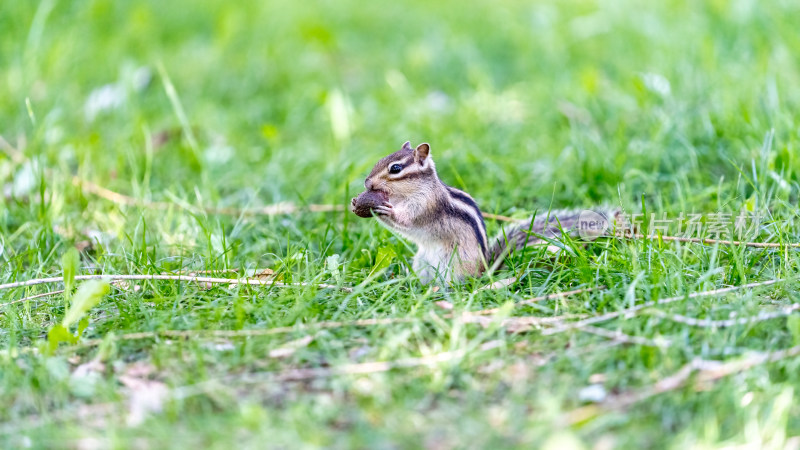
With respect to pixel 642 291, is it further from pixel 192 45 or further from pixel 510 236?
pixel 192 45

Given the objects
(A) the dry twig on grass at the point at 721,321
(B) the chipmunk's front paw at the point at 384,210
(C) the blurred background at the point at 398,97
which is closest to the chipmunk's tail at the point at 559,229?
(C) the blurred background at the point at 398,97

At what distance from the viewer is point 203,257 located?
11.1ft

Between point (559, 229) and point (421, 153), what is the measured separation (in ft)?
2.07

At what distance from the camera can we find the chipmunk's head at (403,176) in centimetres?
344

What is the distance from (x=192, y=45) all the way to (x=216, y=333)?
466 cm

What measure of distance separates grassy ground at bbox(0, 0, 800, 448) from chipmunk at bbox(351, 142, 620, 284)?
0.13m

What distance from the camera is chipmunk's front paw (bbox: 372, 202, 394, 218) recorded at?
3326 millimetres

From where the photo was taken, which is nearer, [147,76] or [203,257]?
[203,257]

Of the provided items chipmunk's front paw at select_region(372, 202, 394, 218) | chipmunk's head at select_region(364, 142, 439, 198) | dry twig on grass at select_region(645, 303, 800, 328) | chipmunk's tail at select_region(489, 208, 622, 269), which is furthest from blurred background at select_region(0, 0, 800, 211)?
Answer: dry twig on grass at select_region(645, 303, 800, 328)

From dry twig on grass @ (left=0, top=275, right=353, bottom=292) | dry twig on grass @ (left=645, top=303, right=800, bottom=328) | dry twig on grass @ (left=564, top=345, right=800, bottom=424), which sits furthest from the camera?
dry twig on grass @ (left=0, top=275, right=353, bottom=292)

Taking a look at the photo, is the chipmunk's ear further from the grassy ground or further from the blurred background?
the blurred background

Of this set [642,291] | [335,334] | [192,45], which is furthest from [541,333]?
[192,45]

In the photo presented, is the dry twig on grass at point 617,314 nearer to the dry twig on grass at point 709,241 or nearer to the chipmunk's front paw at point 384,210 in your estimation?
the dry twig on grass at point 709,241

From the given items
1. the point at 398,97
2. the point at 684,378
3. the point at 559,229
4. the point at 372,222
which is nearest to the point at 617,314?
the point at 684,378
